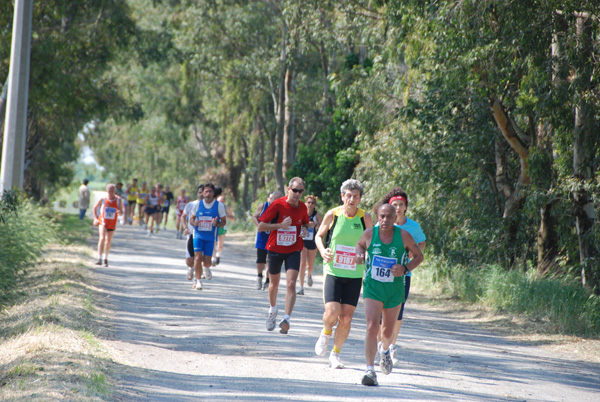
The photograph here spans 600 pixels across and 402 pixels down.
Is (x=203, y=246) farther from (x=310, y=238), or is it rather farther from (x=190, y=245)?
(x=310, y=238)

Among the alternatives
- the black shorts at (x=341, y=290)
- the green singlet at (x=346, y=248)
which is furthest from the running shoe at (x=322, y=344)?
the green singlet at (x=346, y=248)

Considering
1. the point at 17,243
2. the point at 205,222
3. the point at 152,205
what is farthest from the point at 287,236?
the point at 152,205

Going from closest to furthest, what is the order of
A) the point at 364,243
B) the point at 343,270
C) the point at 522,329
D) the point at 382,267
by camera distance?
the point at 382,267, the point at 364,243, the point at 343,270, the point at 522,329

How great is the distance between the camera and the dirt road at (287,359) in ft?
22.4

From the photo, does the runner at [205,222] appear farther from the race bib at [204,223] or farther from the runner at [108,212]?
the runner at [108,212]

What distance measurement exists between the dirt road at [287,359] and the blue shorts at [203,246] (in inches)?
30.6

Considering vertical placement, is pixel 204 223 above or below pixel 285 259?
above

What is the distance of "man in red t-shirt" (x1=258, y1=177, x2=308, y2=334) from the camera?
9.31 m

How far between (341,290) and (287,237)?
179cm

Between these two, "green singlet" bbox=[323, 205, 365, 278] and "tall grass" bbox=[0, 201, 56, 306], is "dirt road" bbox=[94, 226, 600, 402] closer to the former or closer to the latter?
"green singlet" bbox=[323, 205, 365, 278]

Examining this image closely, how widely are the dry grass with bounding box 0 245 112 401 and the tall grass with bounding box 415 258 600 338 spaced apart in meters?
7.11

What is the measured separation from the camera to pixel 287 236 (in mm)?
9477

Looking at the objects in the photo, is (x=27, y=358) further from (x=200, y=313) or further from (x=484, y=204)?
(x=484, y=204)

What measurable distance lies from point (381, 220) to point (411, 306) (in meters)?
8.03
